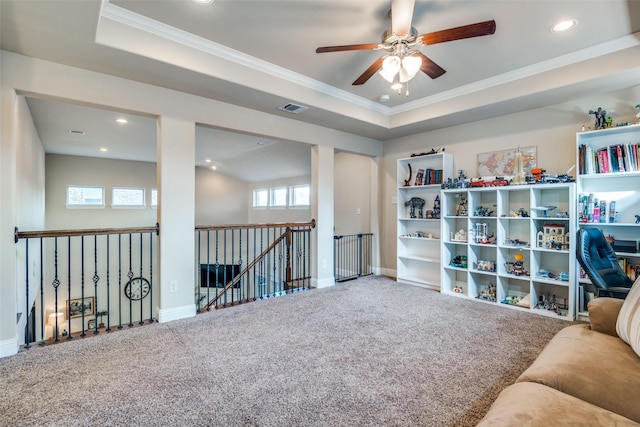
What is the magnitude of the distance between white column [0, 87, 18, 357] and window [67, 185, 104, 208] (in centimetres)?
630

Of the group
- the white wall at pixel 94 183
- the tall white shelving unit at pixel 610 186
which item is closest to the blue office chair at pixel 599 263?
the tall white shelving unit at pixel 610 186

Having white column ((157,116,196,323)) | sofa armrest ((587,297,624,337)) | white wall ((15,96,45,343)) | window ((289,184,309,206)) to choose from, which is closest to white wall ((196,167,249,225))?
window ((289,184,309,206))

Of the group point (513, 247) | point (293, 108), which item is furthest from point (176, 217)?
point (513, 247)

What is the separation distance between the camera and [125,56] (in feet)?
8.55

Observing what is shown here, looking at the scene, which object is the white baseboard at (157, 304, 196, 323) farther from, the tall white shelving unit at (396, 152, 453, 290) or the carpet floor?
the tall white shelving unit at (396, 152, 453, 290)

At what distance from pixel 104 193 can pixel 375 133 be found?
7.32m

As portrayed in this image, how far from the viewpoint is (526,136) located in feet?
13.0

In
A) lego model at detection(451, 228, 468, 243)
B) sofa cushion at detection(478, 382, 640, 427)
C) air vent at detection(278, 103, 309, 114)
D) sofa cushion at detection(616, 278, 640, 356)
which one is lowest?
sofa cushion at detection(478, 382, 640, 427)

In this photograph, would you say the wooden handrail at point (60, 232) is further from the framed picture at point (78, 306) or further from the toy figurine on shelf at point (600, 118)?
the framed picture at point (78, 306)

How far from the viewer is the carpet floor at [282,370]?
1759 millimetres

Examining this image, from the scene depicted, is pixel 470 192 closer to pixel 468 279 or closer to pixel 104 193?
pixel 468 279

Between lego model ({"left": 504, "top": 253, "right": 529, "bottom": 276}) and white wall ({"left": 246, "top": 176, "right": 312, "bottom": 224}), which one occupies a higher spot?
white wall ({"left": 246, "top": 176, "right": 312, "bottom": 224})

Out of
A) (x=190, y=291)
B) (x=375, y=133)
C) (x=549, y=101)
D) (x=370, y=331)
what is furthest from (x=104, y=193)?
(x=549, y=101)

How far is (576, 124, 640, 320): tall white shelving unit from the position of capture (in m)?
3.13
